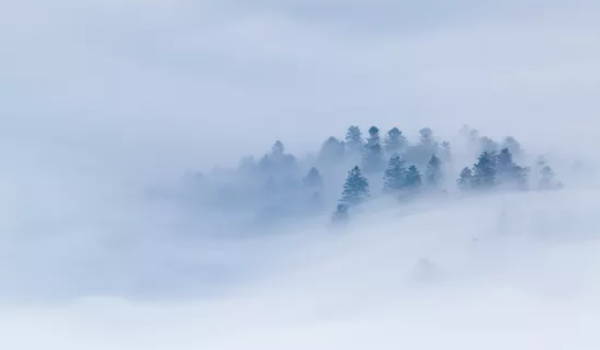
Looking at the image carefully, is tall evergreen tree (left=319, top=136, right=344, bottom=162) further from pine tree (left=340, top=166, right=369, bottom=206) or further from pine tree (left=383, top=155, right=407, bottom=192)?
pine tree (left=383, top=155, right=407, bottom=192)

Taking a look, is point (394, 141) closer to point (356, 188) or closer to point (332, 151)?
point (356, 188)

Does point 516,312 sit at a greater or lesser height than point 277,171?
lesser

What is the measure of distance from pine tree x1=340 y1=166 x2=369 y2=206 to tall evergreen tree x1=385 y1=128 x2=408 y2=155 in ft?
17.3

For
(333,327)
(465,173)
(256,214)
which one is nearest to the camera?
(333,327)

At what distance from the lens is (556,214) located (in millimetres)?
78250

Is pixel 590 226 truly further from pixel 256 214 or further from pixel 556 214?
pixel 256 214

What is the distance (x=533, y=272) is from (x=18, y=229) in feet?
264

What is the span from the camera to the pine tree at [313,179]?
10844 cm

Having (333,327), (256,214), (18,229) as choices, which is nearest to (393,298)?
(333,327)

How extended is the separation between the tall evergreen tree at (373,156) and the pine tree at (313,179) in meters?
9.94

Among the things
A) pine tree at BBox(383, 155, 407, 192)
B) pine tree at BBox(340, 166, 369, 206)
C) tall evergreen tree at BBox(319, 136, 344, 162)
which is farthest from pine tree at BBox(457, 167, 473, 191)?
tall evergreen tree at BBox(319, 136, 344, 162)

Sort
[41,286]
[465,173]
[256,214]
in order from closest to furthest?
[465,173] < [41,286] < [256,214]

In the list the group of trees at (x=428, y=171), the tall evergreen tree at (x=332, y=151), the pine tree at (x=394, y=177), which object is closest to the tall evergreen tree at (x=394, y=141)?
the group of trees at (x=428, y=171)

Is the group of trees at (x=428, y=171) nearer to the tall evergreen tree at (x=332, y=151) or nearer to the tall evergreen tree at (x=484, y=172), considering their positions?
the tall evergreen tree at (x=484, y=172)
